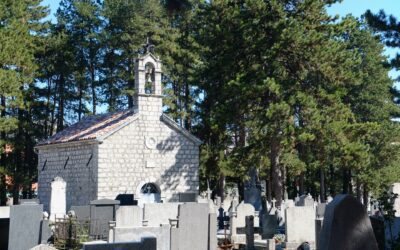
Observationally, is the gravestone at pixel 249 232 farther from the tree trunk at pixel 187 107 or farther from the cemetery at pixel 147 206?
the tree trunk at pixel 187 107

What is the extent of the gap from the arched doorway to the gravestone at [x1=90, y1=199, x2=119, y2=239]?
6.16 metres

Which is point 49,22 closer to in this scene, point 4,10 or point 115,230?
point 4,10

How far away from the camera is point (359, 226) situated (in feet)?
20.2

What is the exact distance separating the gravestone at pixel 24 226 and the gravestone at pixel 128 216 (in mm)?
2319

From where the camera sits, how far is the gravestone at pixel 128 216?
47.8ft

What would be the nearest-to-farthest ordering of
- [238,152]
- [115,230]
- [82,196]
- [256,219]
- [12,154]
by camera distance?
[115,230] < [256,219] < [82,196] < [238,152] < [12,154]

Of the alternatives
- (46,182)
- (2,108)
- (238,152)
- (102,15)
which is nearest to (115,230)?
(238,152)

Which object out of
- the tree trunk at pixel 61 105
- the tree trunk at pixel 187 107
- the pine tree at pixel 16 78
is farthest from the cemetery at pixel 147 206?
the tree trunk at pixel 61 105

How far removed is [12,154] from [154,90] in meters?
16.2

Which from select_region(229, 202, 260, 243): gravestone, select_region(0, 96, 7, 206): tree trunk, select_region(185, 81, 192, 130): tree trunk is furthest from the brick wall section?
select_region(185, 81, 192, 130): tree trunk

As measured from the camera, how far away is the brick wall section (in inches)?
887

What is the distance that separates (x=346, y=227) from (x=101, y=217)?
1129 cm

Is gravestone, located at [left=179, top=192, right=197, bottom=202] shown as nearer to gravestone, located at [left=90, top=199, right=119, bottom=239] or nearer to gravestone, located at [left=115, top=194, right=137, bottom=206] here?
gravestone, located at [left=115, top=194, right=137, bottom=206]

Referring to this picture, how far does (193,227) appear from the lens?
12.3m
